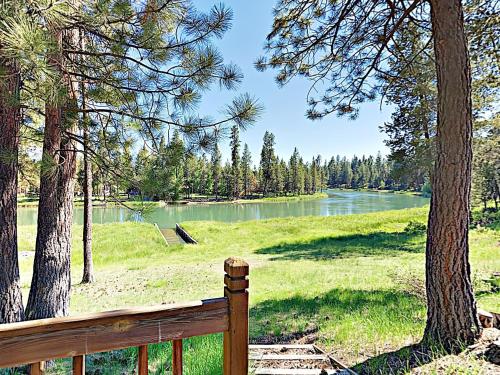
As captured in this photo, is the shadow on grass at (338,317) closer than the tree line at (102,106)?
No

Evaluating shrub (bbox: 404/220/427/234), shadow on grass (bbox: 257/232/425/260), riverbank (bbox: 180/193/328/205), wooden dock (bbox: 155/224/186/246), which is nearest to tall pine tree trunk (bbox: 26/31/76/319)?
shadow on grass (bbox: 257/232/425/260)

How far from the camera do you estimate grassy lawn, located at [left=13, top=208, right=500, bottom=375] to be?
2834mm

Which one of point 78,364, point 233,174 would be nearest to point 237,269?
point 78,364

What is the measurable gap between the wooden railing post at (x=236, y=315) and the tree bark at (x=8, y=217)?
215 centimetres

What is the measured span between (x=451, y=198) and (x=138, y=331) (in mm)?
2304

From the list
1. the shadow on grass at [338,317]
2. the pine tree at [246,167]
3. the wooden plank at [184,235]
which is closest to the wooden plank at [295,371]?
the shadow on grass at [338,317]

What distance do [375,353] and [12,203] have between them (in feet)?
9.68

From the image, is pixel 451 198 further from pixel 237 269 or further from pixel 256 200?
pixel 256 200

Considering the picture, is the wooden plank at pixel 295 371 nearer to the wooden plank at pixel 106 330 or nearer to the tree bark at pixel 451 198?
the tree bark at pixel 451 198

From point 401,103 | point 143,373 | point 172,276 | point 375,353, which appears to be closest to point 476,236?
point 401,103

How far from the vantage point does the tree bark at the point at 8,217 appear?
2504 millimetres

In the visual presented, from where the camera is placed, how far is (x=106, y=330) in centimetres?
105

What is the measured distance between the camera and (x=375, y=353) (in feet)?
8.23

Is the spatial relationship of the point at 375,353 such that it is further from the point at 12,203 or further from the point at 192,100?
the point at 12,203
